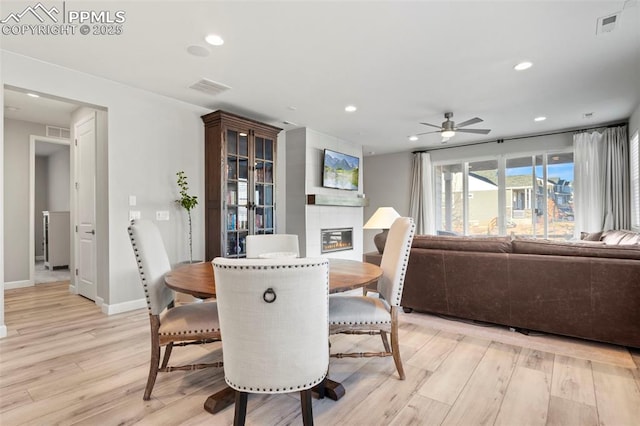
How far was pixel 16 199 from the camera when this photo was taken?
15.7ft

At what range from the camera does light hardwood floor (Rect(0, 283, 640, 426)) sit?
5.46ft

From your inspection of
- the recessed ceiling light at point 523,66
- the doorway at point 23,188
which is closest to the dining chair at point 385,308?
the recessed ceiling light at point 523,66

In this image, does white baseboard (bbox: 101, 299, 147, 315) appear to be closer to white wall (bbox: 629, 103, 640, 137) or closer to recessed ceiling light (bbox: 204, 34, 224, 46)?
recessed ceiling light (bbox: 204, 34, 224, 46)

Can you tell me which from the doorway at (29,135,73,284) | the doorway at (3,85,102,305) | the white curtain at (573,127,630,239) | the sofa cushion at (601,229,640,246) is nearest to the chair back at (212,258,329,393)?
the sofa cushion at (601,229,640,246)

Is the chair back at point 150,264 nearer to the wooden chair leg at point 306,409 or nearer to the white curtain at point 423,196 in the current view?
the wooden chair leg at point 306,409

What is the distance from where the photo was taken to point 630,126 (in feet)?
16.0

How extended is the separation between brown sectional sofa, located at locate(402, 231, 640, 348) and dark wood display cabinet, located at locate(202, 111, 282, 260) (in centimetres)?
232

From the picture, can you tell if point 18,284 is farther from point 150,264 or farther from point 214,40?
point 214,40

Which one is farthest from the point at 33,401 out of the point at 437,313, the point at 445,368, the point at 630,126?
the point at 630,126

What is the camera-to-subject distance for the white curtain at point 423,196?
23.2 ft

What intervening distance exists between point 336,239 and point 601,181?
175 inches

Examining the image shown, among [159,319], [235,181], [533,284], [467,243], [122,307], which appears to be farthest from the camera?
[235,181]

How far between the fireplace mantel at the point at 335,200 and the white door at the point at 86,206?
Answer: 2.97 metres

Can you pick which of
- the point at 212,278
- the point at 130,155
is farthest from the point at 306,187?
the point at 212,278
